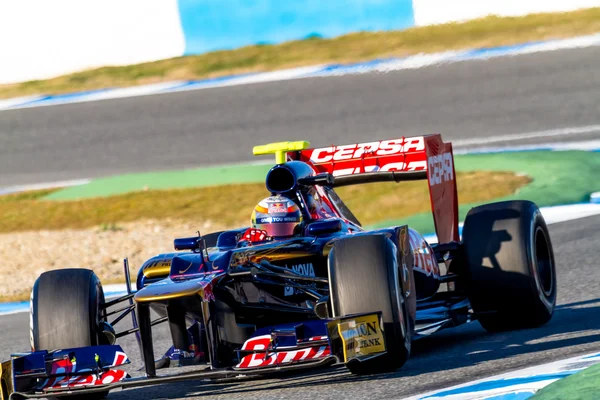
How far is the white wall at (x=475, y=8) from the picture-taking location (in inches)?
731

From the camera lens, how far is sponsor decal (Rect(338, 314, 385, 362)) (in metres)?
5.66

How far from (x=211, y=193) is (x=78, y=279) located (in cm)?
941

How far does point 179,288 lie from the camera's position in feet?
19.4

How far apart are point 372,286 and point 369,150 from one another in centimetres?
279

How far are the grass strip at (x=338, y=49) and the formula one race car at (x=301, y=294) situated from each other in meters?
11.1

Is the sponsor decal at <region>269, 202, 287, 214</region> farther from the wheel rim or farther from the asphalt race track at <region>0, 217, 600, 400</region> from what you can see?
the wheel rim

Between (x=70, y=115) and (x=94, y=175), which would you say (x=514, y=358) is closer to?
(x=94, y=175)

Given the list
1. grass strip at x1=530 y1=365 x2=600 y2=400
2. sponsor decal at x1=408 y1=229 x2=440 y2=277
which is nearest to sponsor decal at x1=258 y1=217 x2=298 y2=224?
sponsor decal at x1=408 y1=229 x2=440 y2=277

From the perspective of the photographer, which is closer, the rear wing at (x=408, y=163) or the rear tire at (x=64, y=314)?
the rear tire at (x=64, y=314)

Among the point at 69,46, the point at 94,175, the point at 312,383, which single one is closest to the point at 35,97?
the point at 69,46

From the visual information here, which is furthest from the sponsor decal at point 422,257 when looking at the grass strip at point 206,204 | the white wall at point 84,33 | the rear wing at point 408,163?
the white wall at point 84,33

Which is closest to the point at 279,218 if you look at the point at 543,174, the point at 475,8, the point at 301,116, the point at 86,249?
the point at 86,249

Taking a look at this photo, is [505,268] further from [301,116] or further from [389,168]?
[301,116]

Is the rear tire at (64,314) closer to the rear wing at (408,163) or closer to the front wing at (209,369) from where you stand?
the front wing at (209,369)
